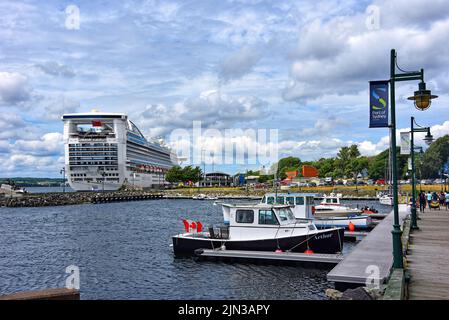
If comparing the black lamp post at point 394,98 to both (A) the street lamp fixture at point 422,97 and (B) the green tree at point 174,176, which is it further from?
(B) the green tree at point 174,176

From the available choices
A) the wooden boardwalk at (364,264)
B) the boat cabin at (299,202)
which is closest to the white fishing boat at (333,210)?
the boat cabin at (299,202)

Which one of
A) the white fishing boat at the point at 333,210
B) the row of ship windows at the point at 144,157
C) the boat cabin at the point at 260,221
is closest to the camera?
the boat cabin at the point at 260,221

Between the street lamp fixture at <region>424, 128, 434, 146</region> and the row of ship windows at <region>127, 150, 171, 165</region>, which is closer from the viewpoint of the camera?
the street lamp fixture at <region>424, 128, 434, 146</region>

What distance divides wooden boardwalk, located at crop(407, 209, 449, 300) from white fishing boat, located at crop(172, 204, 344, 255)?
463 cm

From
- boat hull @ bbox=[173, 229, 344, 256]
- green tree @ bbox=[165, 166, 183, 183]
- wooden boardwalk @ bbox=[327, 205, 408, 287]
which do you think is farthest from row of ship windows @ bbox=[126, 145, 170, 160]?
wooden boardwalk @ bbox=[327, 205, 408, 287]

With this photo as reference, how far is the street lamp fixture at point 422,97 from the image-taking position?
40.1ft

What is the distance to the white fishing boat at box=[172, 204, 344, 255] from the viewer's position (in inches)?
935

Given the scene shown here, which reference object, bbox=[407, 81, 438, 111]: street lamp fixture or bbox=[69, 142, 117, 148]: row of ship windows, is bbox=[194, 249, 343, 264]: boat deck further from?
bbox=[69, 142, 117, 148]: row of ship windows
